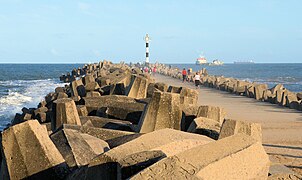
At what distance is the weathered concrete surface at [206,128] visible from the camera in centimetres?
480

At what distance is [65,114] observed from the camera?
566cm

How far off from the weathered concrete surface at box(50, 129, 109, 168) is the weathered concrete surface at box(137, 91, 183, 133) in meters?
0.99

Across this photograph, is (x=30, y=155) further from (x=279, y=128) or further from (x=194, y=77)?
(x=194, y=77)

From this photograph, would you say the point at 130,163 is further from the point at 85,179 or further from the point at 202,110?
the point at 202,110

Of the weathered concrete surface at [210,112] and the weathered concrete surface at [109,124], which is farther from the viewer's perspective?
the weathered concrete surface at [210,112]

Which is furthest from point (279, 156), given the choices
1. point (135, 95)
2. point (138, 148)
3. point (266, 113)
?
point (266, 113)

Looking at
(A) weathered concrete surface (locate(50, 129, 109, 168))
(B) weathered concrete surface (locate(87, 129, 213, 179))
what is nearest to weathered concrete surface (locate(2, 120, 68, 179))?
(A) weathered concrete surface (locate(50, 129, 109, 168))

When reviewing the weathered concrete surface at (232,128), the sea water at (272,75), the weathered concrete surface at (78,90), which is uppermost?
the weathered concrete surface at (232,128)

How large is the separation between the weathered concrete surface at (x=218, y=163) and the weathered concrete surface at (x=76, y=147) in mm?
1052

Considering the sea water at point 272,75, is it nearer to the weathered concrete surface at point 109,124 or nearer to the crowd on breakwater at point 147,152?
the weathered concrete surface at point 109,124

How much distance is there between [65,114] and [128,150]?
→ 2.60 m

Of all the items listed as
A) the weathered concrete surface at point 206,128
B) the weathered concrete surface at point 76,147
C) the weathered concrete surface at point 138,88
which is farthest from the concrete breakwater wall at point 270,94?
the weathered concrete surface at point 76,147

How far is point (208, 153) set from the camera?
291cm

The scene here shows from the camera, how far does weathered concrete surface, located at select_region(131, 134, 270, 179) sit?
8.20 feet
